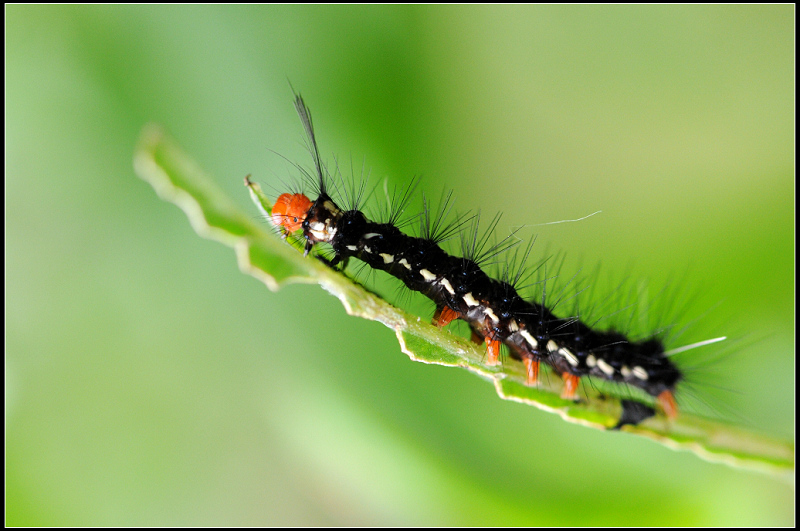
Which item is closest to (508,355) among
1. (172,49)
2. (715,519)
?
(715,519)

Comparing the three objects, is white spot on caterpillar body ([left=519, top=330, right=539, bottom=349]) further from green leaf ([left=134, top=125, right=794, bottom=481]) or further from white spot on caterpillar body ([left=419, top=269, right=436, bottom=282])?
white spot on caterpillar body ([left=419, top=269, right=436, bottom=282])

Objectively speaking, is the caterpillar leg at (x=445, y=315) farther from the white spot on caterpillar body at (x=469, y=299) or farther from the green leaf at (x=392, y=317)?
the green leaf at (x=392, y=317)

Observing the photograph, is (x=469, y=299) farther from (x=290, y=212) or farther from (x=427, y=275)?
(x=290, y=212)

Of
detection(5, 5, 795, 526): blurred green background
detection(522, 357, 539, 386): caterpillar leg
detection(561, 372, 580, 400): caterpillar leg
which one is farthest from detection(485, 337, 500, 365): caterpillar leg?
detection(5, 5, 795, 526): blurred green background

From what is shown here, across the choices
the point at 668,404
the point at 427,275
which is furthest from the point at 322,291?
the point at 668,404

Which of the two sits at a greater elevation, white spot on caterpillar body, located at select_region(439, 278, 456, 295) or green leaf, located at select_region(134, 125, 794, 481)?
white spot on caterpillar body, located at select_region(439, 278, 456, 295)

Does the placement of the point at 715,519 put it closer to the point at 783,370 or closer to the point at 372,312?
the point at 783,370

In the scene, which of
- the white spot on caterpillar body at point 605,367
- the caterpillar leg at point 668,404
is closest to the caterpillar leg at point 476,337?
the white spot on caterpillar body at point 605,367
